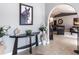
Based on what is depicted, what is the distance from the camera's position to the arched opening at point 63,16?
211cm

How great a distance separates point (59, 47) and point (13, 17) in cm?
98

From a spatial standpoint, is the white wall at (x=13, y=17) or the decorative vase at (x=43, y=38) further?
the decorative vase at (x=43, y=38)

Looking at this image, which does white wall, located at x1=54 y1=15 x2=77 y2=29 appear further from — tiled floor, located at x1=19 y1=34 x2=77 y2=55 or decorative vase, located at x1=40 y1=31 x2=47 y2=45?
decorative vase, located at x1=40 y1=31 x2=47 y2=45

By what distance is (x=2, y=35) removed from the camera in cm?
203

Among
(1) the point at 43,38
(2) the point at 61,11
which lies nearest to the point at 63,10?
(2) the point at 61,11

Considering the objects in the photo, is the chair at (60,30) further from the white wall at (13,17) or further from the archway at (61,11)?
the white wall at (13,17)

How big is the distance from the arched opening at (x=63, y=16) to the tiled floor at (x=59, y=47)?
Result: 5.3 inches

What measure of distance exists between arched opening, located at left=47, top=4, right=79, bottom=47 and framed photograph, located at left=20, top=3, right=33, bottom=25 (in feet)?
1.14

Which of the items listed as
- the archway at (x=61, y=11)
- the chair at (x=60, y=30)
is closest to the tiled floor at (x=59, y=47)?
the chair at (x=60, y=30)

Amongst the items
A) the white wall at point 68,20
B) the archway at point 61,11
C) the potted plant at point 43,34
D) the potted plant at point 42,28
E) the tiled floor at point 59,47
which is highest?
the archway at point 61,11

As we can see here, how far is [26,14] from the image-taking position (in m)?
2.19

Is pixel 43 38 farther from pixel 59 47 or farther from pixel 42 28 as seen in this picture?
pixel 59 47

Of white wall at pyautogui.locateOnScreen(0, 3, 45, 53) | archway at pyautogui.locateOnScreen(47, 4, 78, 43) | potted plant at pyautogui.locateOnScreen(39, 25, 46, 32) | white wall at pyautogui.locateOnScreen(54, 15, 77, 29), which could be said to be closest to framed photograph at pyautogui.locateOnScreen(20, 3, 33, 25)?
white wall at pyautogui.locateOnScreen(0, 3, 45, 53)
